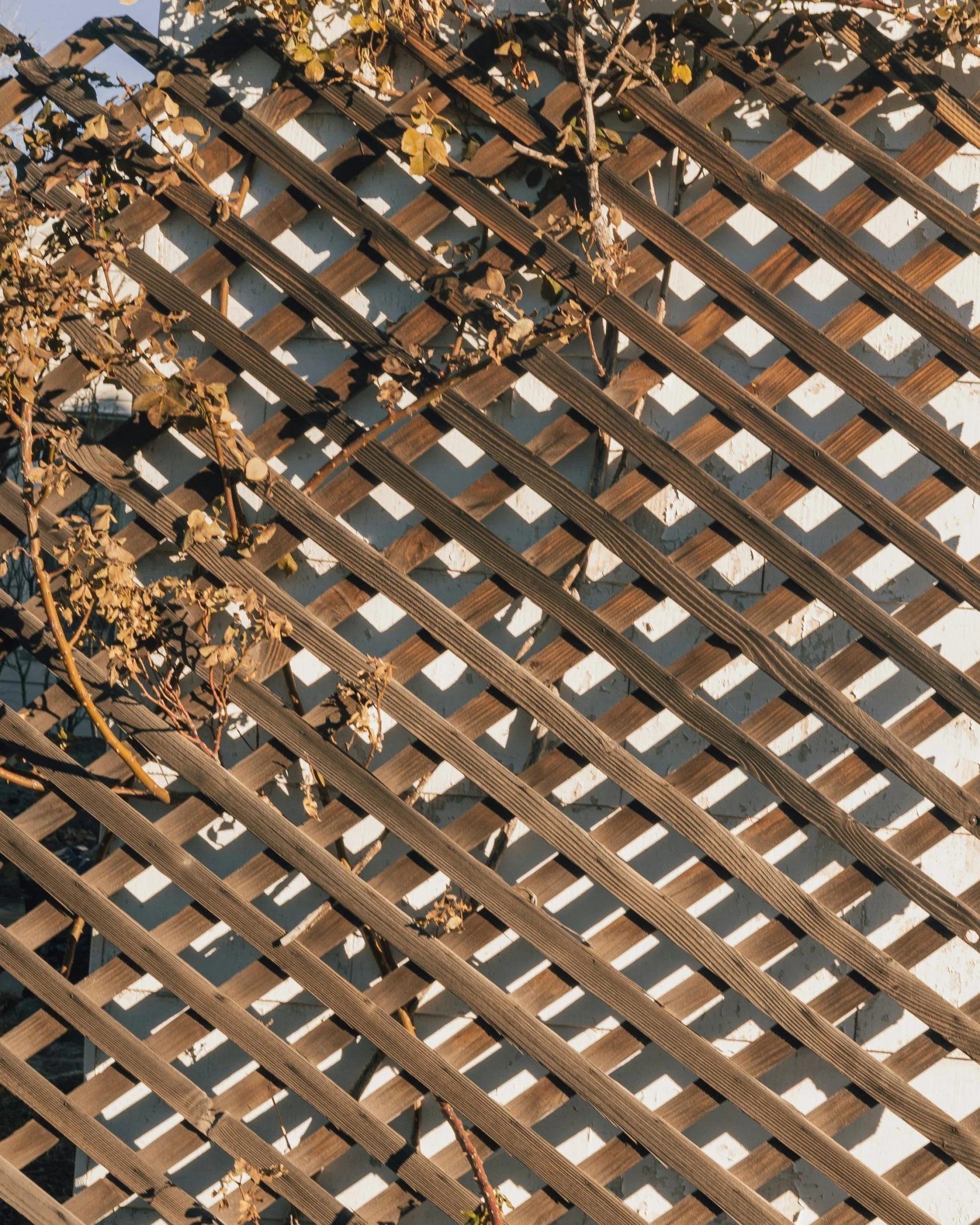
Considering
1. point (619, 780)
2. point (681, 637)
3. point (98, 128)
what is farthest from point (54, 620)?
point (681, 637)

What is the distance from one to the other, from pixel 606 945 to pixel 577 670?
1.85ft

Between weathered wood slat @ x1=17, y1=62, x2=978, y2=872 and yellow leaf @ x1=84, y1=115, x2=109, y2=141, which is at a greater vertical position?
yellow leaf @ x1=84, y1=115, x2=109, y2=141

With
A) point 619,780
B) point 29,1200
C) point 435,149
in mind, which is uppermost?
point 435,149

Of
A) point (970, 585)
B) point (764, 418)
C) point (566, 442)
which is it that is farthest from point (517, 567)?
point (970, 585)

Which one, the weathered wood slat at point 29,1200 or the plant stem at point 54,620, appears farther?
the weathered wood slat at point 29,1200

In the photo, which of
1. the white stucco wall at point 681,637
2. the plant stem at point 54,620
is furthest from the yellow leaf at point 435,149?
the plant stem at point 54,620

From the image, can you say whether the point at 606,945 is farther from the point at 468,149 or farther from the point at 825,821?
the point at 468,149

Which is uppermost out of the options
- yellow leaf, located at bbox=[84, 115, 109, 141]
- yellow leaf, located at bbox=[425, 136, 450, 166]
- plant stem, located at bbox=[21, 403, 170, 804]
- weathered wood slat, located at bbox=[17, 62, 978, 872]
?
yellow leaf, located at bbox=[84, 115, 109, 141]

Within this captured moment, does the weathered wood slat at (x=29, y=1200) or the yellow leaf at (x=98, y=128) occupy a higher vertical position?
the yellow leaf at (x=98, y=128)

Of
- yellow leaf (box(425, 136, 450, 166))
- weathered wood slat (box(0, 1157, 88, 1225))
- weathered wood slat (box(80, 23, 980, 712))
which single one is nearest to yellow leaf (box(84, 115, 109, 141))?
weathered wood slat (box(80, 23, 980, 712))

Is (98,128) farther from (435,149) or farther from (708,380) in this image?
(708,380)

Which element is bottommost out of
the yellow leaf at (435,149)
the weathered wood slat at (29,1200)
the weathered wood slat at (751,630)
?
the weathered wood slat at (29,1200)

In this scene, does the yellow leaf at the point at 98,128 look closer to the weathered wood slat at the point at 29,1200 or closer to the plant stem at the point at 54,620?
the plant stem at the point at 54,620

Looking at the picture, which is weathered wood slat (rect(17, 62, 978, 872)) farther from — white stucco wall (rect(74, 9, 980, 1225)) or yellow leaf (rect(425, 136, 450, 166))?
yellow leaf (rect(425, 136, 450, 166))
